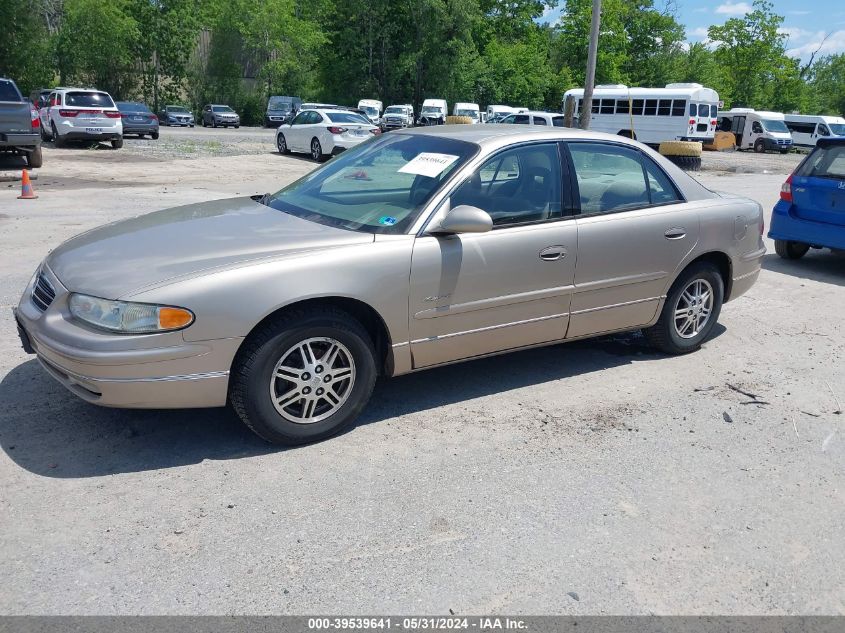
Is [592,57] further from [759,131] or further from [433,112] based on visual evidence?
[759,131]

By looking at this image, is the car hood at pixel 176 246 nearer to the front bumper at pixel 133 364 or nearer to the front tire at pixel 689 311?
the front bumper at pixel 133 364

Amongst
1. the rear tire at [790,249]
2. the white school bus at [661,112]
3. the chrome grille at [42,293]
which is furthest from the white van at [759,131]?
the chrome grille at [42,293]

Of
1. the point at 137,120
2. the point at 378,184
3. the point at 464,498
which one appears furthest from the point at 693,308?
the point at 137,120

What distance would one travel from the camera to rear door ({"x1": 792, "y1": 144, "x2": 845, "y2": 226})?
28.1ft

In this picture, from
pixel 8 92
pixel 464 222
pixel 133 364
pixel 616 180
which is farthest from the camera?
pixel 8 92

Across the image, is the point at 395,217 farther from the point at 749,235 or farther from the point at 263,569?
the point at 749,235

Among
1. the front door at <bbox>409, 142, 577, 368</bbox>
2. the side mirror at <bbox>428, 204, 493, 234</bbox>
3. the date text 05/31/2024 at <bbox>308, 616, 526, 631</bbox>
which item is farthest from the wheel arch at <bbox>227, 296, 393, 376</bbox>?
the date text 05/31/2024 at <bbox>308, 616, 526, 631</bbox>

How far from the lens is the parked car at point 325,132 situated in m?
21.4

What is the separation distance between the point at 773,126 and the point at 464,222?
43.6 meters

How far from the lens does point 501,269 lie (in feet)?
14.6

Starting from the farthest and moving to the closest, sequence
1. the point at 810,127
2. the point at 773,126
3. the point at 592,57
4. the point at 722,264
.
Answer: the point at 810,127, the point at 773,126, the point at 592,57, the point at 722,264

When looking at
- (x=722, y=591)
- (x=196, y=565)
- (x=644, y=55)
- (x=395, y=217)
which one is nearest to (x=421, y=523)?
(x=196, y=565)

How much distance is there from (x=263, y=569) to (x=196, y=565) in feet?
0.87

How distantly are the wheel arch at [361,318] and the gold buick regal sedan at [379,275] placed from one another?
1 centimetres
